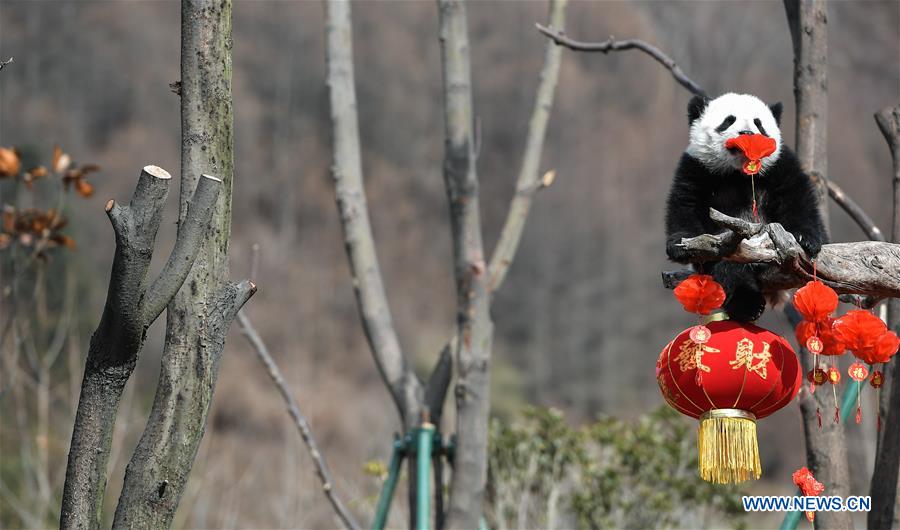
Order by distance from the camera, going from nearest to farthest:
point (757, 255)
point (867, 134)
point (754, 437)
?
1. point (757, 255)
2. point (754, 437)
3. point (867, 134)

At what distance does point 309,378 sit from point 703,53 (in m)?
8.64

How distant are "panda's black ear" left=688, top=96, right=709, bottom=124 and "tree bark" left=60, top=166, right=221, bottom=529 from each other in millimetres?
1338

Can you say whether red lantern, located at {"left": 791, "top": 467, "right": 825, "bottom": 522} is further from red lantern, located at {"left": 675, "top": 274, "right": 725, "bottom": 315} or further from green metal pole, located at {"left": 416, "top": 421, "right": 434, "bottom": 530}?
green metal pole, located at {"left": 416, "top": 421, "right": 434, "bottom": 530}

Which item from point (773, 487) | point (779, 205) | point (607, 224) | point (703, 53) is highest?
point (703, 53)

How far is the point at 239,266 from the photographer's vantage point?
48.0 ft

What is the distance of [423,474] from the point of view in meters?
3.57

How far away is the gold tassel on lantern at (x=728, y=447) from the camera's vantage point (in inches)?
83.6

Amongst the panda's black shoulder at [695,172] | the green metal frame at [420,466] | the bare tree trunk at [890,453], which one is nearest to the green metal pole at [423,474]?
the green metal frame at [420,466]

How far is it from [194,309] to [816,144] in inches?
78.0

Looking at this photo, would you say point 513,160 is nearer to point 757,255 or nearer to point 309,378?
point 309,378

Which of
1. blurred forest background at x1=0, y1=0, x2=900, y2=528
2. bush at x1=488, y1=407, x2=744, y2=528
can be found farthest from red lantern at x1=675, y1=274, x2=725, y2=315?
blurred forest background at x1=0, y1=0, x2=900, y2=528

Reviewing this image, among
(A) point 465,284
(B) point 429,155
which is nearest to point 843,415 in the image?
(A) point 465,284

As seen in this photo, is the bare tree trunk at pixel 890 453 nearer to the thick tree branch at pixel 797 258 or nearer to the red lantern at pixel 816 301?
the thick tree branch at pixel 797 258


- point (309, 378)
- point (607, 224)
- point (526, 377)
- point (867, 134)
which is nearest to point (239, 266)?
point (309, 378)
